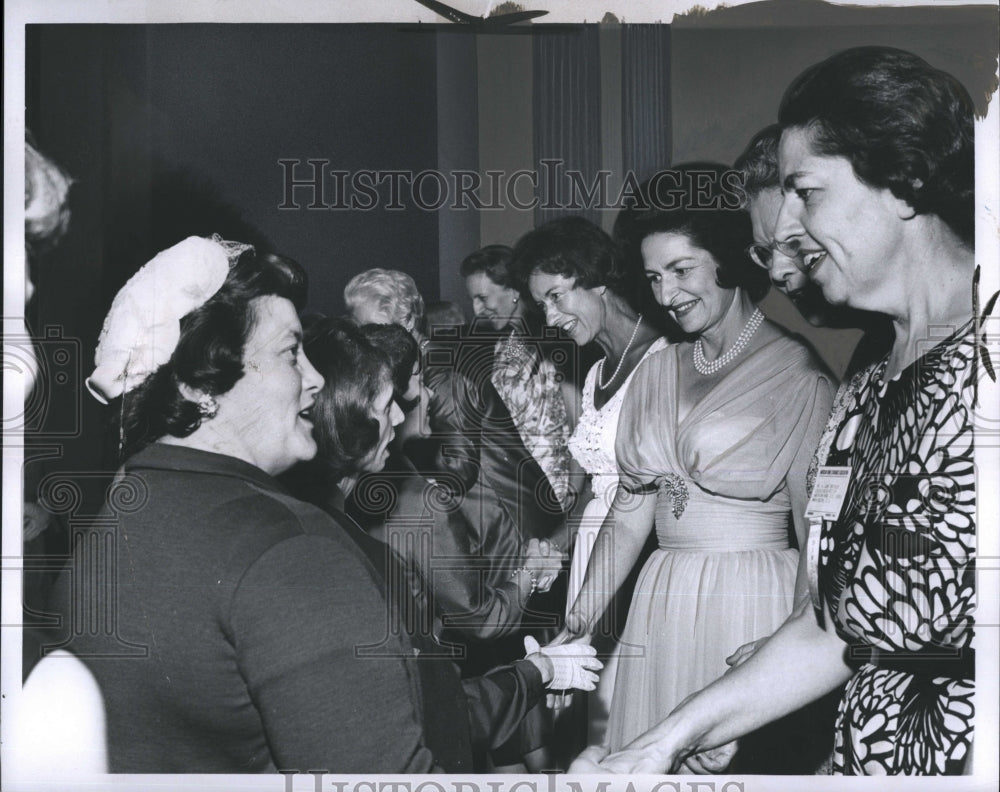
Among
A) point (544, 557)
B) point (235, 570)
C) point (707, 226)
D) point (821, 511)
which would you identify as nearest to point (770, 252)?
point (707, 226)

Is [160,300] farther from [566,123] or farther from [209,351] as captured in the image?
[566,123]

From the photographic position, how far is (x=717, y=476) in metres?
2.53

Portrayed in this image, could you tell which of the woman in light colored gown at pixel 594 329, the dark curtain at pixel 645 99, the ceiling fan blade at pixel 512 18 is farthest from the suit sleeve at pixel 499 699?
the ceiling fan blade at pixel 512 18

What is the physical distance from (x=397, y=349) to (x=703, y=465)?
2.64 ft

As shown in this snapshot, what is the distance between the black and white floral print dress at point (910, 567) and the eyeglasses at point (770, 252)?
13.2 inches

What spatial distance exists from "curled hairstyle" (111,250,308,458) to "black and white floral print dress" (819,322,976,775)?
1447mm

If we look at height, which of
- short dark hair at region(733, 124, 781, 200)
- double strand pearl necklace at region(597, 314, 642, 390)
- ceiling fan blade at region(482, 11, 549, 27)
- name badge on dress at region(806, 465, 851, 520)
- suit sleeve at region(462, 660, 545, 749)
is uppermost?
ceiling fan blade at region(482, 11, 549, 27)

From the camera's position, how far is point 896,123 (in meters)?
2.48

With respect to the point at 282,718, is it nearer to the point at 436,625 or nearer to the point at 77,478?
the point at 436,625

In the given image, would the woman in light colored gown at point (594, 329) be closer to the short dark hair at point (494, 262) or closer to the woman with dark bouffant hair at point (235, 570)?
the short dark hair at point (494, 262)

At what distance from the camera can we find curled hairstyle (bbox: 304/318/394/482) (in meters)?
2.56

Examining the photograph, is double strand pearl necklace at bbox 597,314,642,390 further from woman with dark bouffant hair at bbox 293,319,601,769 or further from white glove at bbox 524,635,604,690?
white glove at bbox 524,635,604,690

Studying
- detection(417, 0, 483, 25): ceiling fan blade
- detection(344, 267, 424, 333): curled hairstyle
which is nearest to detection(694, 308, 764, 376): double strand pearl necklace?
detection(344, 267, 424, 333): curled hairstyle

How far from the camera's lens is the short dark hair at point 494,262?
8.43 ft
